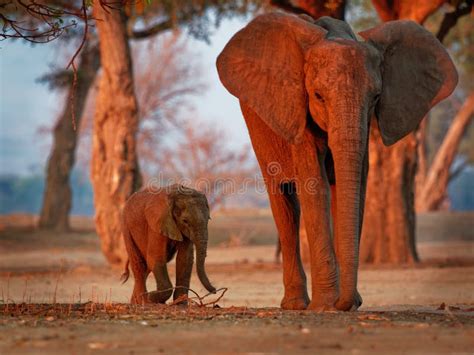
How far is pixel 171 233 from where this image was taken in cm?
1198

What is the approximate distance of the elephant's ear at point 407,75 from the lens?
34.8ft

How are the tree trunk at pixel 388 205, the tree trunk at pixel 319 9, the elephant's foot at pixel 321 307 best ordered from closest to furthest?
the elephant's foot at pixel 321 307 → the tree trunk at pixel 319 9 → the tree trunk at pixel 388 205

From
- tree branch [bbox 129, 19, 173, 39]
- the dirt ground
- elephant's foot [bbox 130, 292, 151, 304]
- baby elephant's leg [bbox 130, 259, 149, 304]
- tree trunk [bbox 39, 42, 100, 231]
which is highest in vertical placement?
tree branch [bbox 129, 19, 173, 39]

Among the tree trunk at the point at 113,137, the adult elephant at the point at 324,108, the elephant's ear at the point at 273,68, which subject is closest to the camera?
the adult elephant at the point at 324,108

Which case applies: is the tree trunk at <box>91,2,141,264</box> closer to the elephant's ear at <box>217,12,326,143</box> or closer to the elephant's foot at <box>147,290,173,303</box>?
the elephant's foot at <box>147,290,173,303</box>

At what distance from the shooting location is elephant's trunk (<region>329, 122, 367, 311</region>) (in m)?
9.31

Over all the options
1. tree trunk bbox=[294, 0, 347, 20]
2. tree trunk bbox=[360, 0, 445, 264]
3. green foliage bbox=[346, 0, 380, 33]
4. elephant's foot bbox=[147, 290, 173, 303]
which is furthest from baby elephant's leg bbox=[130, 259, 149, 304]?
green foliage bbox=[346, 0, 380, 33]

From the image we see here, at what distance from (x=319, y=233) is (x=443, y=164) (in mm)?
30772

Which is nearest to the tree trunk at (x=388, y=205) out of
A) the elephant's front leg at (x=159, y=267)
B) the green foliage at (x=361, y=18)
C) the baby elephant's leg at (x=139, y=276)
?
the baby elephant's leg at (x=139, y=276)

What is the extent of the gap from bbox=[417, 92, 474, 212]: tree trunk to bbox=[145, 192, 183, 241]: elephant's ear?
28.2m

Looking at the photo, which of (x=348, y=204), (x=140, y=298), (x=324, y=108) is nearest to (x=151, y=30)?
(x=140, y=298)

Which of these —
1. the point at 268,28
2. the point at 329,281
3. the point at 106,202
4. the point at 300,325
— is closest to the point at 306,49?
the point at 268,28

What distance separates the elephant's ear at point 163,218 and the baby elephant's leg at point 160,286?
0.40 m

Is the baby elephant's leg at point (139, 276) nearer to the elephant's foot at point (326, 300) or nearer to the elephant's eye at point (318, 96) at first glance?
→ the elephant's foot at point (326, 300)
